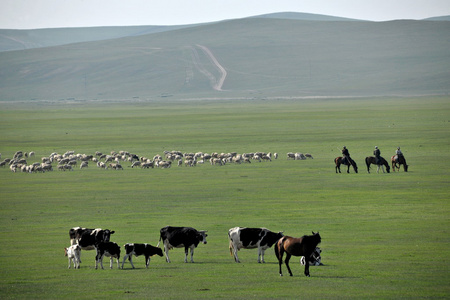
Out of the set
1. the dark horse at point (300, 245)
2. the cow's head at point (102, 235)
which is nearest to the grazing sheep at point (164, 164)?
the cow's head at point (102, 235)

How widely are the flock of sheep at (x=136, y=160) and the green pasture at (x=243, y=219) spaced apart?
3.91ft

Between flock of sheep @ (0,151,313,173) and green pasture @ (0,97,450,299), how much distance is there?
1192mm

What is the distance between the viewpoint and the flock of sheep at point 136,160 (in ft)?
135

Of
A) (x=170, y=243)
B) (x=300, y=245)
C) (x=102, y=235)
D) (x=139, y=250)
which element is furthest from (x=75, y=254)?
(x=300, y=245)

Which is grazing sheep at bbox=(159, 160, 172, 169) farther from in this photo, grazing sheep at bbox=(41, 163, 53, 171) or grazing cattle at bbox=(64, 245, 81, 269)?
grazing cattle at bbox=(64, 245, 81, 269)

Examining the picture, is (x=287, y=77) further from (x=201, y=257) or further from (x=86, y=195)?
(x=201, y=257)

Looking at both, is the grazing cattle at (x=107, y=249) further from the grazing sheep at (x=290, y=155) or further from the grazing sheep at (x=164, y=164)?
the grazing sheep at (x=290, y=155)

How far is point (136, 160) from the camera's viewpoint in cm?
4431

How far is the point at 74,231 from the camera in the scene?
17906mm

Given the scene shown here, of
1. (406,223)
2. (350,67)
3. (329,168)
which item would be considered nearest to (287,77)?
(350,67)

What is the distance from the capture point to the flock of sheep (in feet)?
135

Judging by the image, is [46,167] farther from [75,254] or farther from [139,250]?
[139,250]

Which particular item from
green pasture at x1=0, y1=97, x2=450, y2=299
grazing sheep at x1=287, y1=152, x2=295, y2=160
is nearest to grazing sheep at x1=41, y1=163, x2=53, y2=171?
green pasture at x1=0, y1=97, x2=450, y2=299

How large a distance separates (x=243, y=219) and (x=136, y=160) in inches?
872
